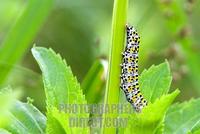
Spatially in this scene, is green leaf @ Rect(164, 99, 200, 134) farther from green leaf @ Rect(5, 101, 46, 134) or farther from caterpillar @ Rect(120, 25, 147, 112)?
green leaf @ Rect(5, 101, 46, 134)

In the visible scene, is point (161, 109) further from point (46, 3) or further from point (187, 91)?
point (187, 91)

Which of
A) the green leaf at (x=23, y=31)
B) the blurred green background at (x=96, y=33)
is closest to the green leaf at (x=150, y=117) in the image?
the green leaf at (x=23, y=31)

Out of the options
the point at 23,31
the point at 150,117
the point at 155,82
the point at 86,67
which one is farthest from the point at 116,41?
the point at 86,67

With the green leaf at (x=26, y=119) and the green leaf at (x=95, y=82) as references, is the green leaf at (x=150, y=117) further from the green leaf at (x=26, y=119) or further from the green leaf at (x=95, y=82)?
the green leaf at (x=95, y=82)

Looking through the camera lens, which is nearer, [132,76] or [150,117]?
[150,117]

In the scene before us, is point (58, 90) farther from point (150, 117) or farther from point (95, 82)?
point (95, 82)

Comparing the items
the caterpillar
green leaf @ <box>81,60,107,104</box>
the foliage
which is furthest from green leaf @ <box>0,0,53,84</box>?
the caterpillar
